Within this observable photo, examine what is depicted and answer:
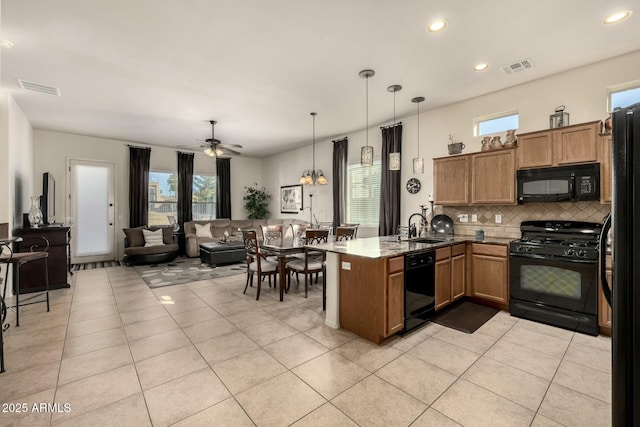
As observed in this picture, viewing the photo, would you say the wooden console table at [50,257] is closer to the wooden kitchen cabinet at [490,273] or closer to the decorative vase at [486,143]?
the wooden kitchen cabinet at [490,273]

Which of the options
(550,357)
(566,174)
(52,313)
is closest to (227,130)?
(52,313)

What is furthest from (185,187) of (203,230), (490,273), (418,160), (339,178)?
(490,273)

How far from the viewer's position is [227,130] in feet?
21.0

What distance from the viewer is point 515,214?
4031mm

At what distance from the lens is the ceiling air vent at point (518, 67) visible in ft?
11.1

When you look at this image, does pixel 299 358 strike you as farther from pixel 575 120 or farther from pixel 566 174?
pixel 575 120

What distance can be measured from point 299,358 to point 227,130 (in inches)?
211

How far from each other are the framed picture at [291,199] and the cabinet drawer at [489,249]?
5.16 meters

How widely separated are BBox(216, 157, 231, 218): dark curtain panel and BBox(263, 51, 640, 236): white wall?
173 inches

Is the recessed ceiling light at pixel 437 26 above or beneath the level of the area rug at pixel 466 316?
above

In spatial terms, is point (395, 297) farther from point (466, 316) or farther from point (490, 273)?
point (490, 273)

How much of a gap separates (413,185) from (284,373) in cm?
398

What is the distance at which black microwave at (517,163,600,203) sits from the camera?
3146 mm

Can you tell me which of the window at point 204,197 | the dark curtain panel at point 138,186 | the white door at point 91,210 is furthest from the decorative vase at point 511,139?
the white door at point 91,210
